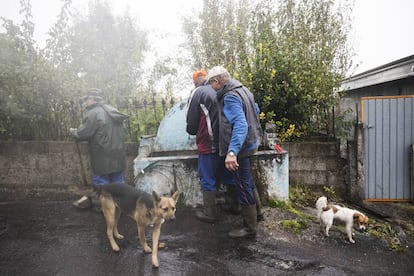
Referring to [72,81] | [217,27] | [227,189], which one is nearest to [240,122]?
[227,189]

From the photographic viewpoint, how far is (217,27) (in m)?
15.5

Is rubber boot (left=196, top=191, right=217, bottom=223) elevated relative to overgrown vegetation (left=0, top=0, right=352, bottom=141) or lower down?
lower down

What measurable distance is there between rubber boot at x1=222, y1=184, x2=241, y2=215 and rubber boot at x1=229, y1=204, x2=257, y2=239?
0.67m

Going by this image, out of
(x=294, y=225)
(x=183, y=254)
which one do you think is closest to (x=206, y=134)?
(x=183, y=254)

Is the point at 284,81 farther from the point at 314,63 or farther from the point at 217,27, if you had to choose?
the point at 217,27

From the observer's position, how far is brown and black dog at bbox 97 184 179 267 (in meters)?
3.11

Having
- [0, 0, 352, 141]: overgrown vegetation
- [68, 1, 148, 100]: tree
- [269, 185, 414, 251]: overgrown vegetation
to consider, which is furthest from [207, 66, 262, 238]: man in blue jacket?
[68, 1, 148, 100]: tree

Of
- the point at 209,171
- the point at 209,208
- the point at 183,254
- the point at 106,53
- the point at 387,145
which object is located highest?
the point at 106,53

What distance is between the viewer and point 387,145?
5.24 meters

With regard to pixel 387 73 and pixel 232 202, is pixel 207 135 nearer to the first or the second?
pixel 232 202

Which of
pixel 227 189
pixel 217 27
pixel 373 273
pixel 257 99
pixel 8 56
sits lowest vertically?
pixel 373 273

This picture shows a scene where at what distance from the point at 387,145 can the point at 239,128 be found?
132 inches

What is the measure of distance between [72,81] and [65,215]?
2616 millimetres

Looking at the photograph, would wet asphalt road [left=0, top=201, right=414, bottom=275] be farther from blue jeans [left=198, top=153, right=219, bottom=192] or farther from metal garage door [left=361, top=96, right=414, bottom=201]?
metal garage door [left=361, top=96, right=414, bottom=201]
